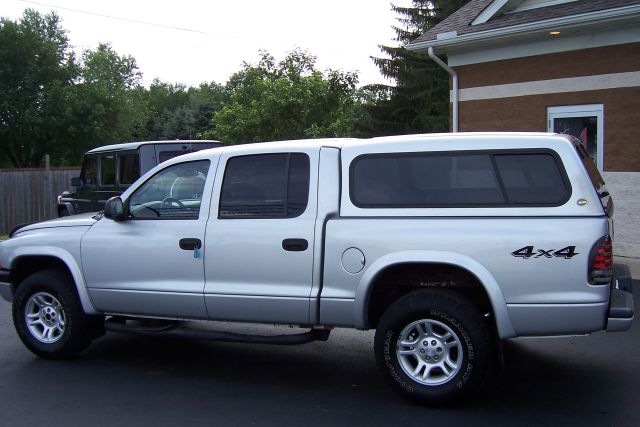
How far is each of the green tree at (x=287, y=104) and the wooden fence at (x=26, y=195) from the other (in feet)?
26.6

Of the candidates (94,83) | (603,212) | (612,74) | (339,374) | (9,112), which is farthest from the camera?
(94,83)

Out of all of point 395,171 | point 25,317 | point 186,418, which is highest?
point 395,171

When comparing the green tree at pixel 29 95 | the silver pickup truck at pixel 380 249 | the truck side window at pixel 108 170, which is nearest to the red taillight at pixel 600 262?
the silver pickup truck at pixel 380 249

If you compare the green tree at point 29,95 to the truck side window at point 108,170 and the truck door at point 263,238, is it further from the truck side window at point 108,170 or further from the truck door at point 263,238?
the truck door at point 263,238

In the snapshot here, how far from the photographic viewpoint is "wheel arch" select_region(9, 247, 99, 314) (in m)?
6.29

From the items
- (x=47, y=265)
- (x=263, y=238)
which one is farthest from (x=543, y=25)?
(x=47, y=265)

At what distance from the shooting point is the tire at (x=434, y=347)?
4957 millimetres

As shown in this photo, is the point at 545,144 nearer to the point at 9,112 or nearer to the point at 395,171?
the point at 395,171

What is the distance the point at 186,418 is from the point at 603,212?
3202 mm

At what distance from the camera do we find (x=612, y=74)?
1162 cm

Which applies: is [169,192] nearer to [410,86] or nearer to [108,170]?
[108,170]

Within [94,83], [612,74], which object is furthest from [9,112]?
[612,74]

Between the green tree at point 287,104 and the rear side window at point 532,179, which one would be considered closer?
the rear side window at point 532,179

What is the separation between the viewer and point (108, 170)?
40.3 ft
